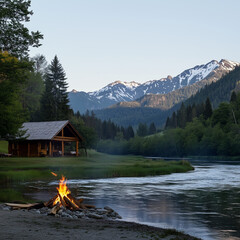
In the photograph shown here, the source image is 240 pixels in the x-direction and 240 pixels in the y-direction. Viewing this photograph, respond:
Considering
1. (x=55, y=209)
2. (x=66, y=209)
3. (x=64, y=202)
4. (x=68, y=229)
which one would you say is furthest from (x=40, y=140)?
(x=68, y=229)

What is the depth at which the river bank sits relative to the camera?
1161 cm

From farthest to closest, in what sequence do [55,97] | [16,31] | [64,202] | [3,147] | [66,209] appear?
[55,97] → [3,147] → [16,31] → [64,202] → [66,209]

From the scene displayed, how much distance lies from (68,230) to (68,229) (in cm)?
21

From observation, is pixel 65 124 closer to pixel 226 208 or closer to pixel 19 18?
pixel 19 18

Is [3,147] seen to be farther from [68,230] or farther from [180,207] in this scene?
[68,230]

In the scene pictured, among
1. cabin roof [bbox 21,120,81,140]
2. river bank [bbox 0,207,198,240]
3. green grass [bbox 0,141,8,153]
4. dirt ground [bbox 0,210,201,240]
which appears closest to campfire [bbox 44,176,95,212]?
dirt ground [bbox 0,210,201,240]

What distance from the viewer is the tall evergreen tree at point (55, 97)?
90.8m

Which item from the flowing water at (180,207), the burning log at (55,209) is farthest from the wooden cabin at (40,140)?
the burning log at (55,209)

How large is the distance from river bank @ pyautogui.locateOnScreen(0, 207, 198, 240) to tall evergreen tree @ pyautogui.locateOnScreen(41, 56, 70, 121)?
76.1 m

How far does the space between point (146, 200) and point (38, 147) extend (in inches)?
1663

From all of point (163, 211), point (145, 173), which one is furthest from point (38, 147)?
point (163, 211)

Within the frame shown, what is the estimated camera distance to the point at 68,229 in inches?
508

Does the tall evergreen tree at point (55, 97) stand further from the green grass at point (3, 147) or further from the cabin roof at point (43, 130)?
the cabin roof at point (43, 130)

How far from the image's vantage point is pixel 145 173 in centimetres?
4909
